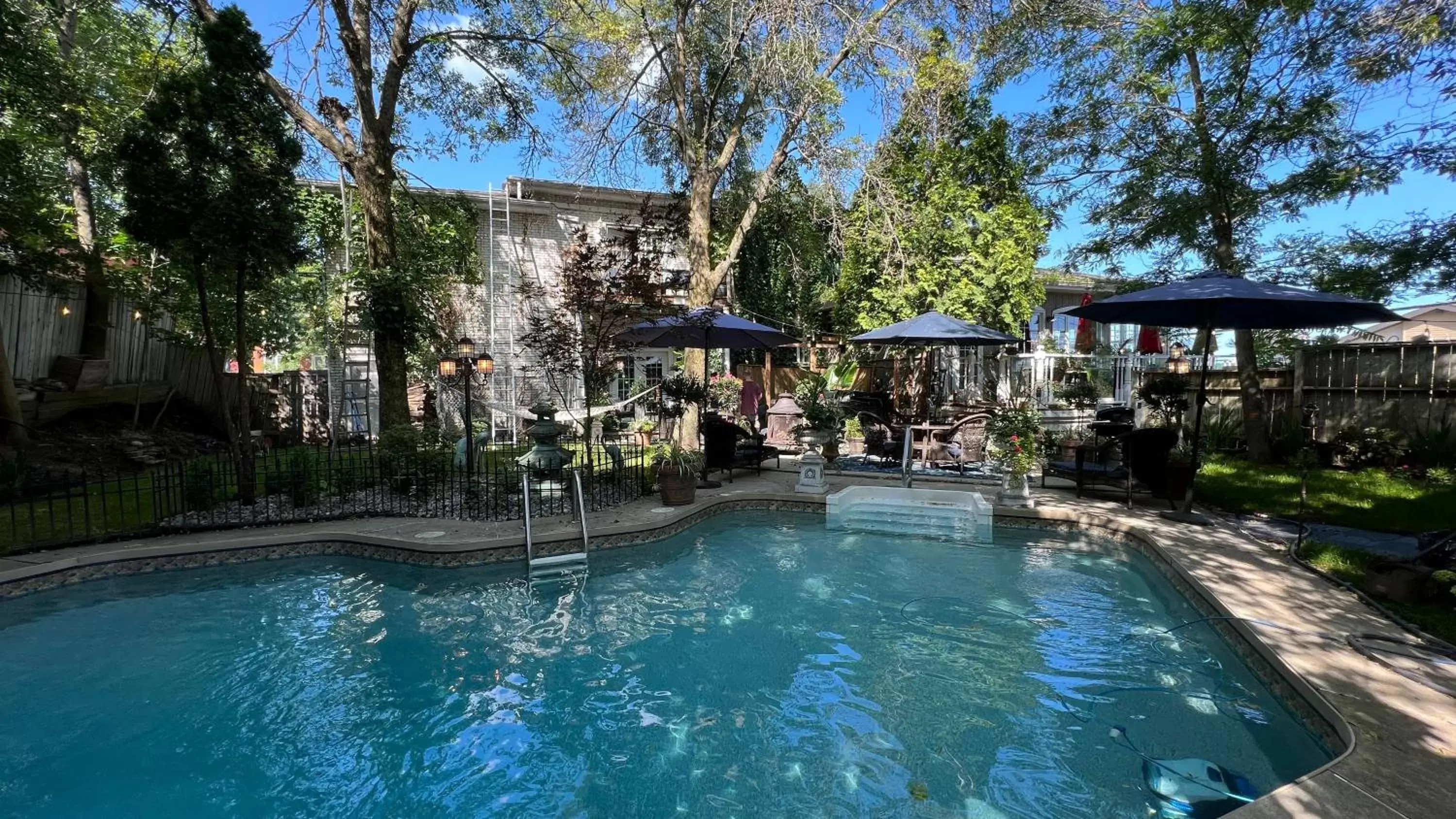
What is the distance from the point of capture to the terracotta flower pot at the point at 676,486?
701 centimetres

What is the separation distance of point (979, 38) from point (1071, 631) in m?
9.92

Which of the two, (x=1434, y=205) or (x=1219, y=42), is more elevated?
(x=1219, y=42)

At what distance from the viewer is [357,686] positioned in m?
3.72

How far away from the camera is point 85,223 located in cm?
1132

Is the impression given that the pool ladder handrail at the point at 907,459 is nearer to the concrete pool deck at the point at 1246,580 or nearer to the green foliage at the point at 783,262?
the concrete pool deck at the point at 1246,580

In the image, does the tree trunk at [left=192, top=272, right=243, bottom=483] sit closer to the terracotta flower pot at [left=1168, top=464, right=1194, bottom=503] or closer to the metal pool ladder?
the metal pool ladder

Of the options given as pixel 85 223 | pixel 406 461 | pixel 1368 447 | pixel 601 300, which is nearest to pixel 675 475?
pixel 601 300

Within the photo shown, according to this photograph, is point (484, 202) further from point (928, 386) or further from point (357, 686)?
point (357, 686)

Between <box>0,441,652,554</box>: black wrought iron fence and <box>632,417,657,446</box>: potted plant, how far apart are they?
444cm

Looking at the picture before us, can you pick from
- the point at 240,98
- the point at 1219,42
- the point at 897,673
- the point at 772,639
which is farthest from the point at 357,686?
the point at 1219,42

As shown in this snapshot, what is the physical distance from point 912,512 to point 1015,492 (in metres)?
1.11

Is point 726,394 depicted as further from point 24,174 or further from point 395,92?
point 24,174

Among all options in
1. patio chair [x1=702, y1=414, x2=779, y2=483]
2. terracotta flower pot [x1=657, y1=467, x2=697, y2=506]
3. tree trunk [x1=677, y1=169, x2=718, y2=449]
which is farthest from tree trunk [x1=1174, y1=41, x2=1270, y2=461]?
terracotta flower pot [x1=657, y1=467, x2=697, y2=506]

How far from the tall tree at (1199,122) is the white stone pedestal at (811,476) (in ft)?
19.1
